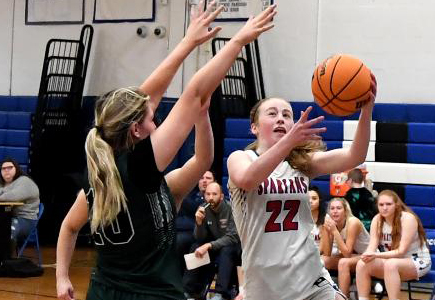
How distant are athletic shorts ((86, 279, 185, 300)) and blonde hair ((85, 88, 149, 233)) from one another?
201 millimetres

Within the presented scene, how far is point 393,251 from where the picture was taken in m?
6.67

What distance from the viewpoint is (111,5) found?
1227 cm

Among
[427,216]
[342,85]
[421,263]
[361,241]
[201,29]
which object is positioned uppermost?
[201,29]

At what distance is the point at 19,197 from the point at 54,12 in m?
4.49

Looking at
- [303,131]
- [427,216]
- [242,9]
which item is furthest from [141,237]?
[242,9]

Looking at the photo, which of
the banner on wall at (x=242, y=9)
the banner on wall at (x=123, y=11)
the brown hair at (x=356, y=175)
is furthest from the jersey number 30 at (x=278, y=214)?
the banner on wall at (x=123, y=11)

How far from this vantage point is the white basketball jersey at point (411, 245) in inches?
265

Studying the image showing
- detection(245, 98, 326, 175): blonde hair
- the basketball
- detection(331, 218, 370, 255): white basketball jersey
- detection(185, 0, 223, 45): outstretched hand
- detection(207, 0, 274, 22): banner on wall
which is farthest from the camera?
detection(207, 0, 274, 22): banner on wall

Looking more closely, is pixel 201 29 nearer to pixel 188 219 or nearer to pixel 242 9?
pixel 188 219

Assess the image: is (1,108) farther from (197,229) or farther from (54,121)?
(197,229)

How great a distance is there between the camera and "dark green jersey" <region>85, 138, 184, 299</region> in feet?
8.84

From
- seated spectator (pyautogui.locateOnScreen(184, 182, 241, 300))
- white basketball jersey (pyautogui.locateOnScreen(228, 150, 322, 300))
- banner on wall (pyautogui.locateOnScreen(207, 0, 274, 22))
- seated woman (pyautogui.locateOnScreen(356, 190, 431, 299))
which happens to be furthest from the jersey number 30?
banner on wall (pyautogui.locateOnScreen(207, 0, 274, 22))

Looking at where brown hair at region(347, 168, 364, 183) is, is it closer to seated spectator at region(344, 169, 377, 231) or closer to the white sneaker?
seated spectator at region(344, 169, 377, 231)

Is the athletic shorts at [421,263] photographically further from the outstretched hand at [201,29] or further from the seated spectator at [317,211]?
the outstretched hand at [201,29]
